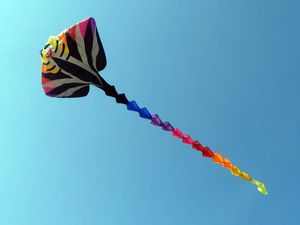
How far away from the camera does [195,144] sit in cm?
976

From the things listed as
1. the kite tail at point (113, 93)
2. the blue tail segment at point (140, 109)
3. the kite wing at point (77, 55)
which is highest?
the kite wing at point (77, 55)

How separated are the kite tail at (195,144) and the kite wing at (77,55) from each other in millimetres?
1665

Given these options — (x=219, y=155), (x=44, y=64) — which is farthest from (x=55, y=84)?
(x=219, y=155)

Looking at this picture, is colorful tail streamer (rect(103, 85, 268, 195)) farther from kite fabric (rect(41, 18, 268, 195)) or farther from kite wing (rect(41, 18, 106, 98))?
kite wing (rect(41, 18, 106, 98))

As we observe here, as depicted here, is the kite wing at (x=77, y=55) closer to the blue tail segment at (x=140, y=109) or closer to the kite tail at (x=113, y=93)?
the kite tail at (x=113, y=93)

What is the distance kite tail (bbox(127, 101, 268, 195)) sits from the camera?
964 cm

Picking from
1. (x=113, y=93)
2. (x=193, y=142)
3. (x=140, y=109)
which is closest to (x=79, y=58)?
(x=113, y=93)

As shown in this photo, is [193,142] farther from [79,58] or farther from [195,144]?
[79,58]

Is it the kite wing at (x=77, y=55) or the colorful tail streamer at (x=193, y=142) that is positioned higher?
the kite wing at (x=77, y=55)

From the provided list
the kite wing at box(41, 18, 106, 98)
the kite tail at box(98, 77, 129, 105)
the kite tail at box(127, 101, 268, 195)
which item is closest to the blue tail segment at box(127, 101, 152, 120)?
the kite tail at box(127, 101, 268, 195)

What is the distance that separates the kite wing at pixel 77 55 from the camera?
10.4 metres

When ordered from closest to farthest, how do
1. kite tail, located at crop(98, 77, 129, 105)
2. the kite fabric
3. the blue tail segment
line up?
1. the blue tail segment
2. kite tail, located at crop(98, 77, 129, 105)
3. the kite fabric

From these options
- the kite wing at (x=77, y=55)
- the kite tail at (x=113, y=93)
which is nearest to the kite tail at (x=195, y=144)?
the kite tail at (x=113, y=93)

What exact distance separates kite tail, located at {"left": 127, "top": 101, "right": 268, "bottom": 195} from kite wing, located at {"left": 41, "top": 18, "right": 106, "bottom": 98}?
1.67 metres
